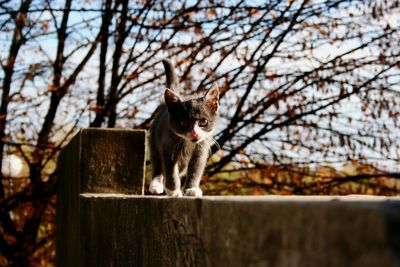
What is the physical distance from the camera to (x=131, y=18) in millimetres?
8305

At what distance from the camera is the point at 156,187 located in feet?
14.6

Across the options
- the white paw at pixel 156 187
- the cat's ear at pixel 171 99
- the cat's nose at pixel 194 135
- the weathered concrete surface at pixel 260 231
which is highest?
the cat's ear at pixel 171 99

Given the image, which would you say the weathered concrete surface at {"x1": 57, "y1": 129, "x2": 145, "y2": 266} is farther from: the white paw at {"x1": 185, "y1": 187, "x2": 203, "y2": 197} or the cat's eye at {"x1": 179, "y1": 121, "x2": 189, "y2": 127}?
the white paw at {"x1": 185, "y1": 187, "x2": 203, "y2": 197}

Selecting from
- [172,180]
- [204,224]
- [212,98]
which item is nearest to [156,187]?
[172,180]

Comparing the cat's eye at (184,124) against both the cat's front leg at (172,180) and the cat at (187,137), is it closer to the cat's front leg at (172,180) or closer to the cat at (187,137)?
→ the cat at (187,137)

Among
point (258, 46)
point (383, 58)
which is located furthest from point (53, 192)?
point (383, 58)

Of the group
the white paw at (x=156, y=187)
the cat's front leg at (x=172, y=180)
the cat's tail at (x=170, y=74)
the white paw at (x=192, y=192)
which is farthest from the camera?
the cat's tail at (x=170, y=74)

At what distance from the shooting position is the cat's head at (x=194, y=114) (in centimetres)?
404

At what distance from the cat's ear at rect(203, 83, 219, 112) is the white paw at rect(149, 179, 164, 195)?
0.68 meters

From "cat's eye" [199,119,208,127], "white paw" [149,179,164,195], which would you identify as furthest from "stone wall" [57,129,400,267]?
"cat's eye" [199,119,208,127]

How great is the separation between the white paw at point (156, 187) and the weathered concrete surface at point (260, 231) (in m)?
1.13

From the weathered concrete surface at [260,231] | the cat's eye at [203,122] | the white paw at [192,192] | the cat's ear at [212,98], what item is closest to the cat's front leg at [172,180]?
the white paw at [192,192]

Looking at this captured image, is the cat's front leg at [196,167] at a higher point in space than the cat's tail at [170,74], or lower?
lower

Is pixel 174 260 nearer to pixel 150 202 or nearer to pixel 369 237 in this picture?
pixel 150 202
